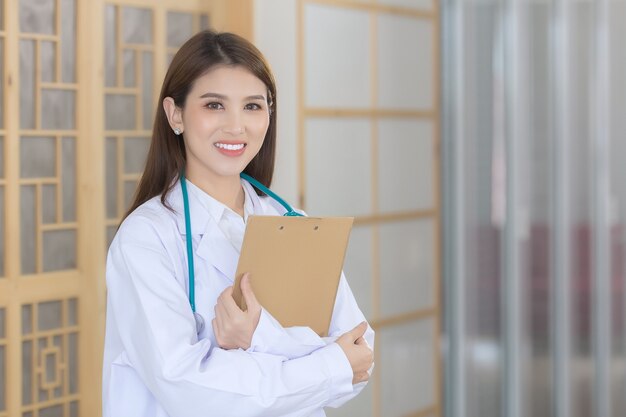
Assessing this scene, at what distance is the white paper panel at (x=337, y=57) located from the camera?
2.90 meters

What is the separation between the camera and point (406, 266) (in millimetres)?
3354

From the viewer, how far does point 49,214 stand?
2312 mm

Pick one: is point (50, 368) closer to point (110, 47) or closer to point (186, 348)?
point (110, 47)

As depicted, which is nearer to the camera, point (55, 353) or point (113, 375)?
point (113, 375)

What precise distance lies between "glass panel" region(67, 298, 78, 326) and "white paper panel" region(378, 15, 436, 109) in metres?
1.34

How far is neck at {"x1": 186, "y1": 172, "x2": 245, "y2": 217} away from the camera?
5.13 ft

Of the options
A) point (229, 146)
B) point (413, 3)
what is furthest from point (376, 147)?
point (229, 146)

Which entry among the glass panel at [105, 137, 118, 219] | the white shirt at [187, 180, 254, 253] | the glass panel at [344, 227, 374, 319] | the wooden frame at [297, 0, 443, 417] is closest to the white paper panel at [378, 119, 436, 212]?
the wooden frame at [297, 0, 443, 417]

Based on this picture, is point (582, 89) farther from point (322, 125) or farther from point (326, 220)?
point (326, 220)

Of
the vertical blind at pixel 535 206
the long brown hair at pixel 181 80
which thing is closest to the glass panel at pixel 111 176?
the long brown hair at pixel 181 80

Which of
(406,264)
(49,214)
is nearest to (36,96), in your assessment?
(49,214)

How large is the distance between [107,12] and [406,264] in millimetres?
1463

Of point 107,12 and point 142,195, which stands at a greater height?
point 107,12

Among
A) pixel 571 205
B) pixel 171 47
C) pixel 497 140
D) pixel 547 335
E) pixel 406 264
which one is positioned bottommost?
pixel 547 335
